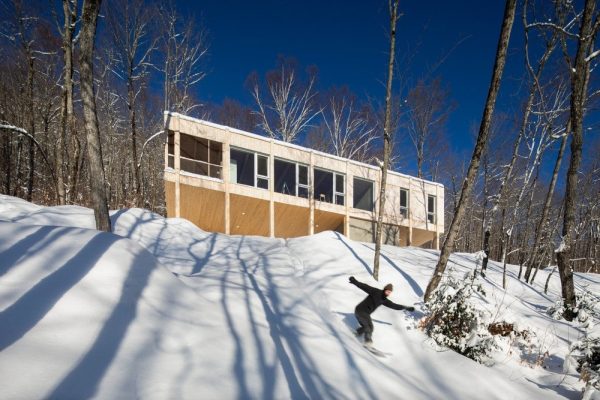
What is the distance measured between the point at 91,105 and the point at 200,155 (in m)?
8.58

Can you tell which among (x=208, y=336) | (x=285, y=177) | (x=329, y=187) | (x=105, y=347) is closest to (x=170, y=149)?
(x=285, y=177)

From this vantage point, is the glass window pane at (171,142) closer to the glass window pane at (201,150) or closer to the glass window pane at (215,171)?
the glass window pane at (201,150)

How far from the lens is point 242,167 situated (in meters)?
15.6

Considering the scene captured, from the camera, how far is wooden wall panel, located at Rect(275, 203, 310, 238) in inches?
653

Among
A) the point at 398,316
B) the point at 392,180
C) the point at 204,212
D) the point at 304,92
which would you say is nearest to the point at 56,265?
the point at 398,316

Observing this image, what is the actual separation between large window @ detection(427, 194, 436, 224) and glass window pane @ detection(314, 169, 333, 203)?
734cm

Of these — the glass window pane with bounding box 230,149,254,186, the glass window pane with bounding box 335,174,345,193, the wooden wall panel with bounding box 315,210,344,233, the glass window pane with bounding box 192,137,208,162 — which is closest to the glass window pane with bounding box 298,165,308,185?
the wooden wall panel with bounding box 315,210,344,233

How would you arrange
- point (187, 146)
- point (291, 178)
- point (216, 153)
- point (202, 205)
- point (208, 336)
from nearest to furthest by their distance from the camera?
point (208, 336)
point (187, 146)
point (216, 153)
point (202, 205)
point (291, 178)

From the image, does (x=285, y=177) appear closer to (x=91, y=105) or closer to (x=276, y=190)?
(x=276, y=190)

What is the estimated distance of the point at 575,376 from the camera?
17.9 feet

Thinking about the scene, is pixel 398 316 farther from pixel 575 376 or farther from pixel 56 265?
pixel 56 265

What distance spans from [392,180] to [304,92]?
9046 mm

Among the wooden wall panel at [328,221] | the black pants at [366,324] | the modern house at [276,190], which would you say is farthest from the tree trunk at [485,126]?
the wooden wall panel at [328,221]

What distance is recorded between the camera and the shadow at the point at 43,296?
284 centimetres
